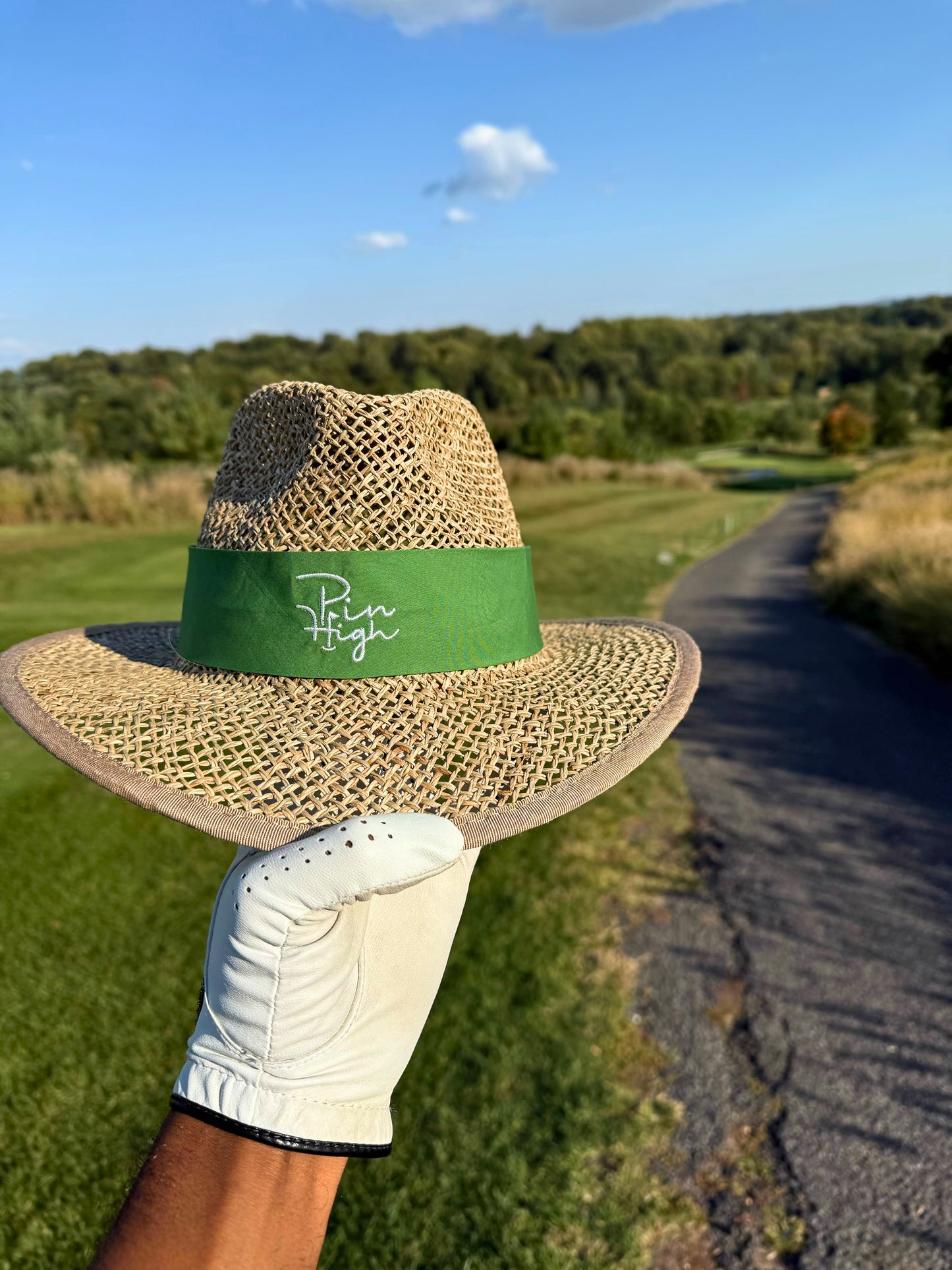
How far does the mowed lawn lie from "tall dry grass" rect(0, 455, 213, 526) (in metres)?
10.9

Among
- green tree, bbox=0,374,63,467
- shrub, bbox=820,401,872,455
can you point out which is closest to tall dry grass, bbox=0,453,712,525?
green tree, bbox=0,374,63,467

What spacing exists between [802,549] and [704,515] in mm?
8106

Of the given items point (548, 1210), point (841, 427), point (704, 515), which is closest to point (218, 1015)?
point (548, 1210)

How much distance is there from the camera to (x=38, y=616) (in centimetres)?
720

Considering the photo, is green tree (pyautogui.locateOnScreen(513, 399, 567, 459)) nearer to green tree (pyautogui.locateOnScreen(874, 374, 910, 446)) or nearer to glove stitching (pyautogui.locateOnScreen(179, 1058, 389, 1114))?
green tree (pyautogui.locateOnScreen(874, 374, 910, 446))

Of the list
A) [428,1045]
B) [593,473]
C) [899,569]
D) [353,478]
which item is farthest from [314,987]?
[593,473]

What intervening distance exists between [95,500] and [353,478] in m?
15.4

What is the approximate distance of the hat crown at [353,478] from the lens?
1.45 m

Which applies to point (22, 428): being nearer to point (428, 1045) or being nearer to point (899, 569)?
point (899, 569)

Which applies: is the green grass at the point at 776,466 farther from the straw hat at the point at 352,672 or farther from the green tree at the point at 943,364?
the straw hat at the point at 352,672

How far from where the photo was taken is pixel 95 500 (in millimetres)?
14883

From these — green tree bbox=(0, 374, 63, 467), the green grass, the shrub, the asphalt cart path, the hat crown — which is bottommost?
the green grass

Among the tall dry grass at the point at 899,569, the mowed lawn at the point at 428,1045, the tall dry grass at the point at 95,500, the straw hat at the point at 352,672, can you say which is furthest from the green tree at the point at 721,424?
the straw hat at the point at 352,672

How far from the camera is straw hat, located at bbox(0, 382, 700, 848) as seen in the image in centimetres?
124
